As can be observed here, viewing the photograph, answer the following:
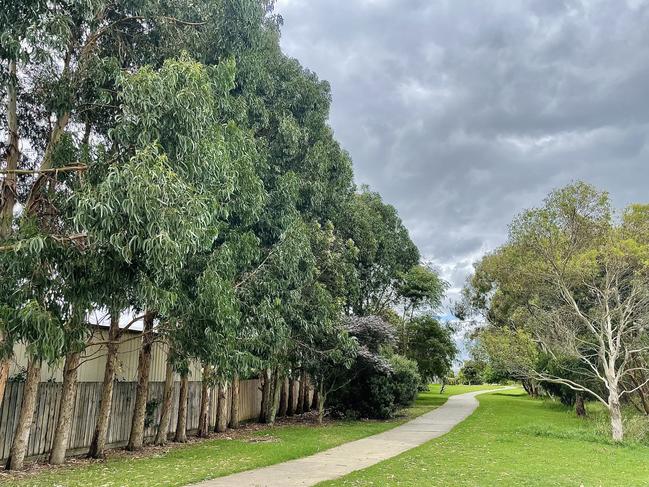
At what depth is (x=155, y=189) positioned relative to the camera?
5.33 m

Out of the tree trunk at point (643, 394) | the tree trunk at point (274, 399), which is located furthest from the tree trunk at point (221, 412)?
the tree trunk at point (643, 394)

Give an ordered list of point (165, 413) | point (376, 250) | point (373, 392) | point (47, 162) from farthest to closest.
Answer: point (376, 250) < point (373, 392) < point (165, 413) < point (47, 162)

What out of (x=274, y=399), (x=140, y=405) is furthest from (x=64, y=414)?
(x=274, y=399)

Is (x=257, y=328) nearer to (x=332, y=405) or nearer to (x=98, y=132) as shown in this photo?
(x=98, y=132)

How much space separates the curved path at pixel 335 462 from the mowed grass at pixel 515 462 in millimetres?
433

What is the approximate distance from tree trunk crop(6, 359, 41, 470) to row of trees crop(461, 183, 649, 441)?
14.6 meters

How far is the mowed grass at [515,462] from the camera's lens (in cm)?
859

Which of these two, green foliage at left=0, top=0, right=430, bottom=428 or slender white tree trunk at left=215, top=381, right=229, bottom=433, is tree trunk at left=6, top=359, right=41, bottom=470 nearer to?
green foliage at left=0, top=0, right=430, bottom=428

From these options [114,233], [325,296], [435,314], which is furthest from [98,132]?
[435,314]

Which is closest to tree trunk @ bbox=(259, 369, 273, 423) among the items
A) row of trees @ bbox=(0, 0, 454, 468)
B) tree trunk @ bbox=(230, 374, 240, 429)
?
tree trunk @ bbox=(230, 374, 240, 429)

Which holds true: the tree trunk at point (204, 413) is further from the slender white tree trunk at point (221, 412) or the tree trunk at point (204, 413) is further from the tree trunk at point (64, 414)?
the tree trunk at point (64, 414)

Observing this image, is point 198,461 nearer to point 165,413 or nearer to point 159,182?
point 165,413

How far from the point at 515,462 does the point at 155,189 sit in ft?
31.1

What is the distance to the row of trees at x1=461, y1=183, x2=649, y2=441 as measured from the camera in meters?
16.0
